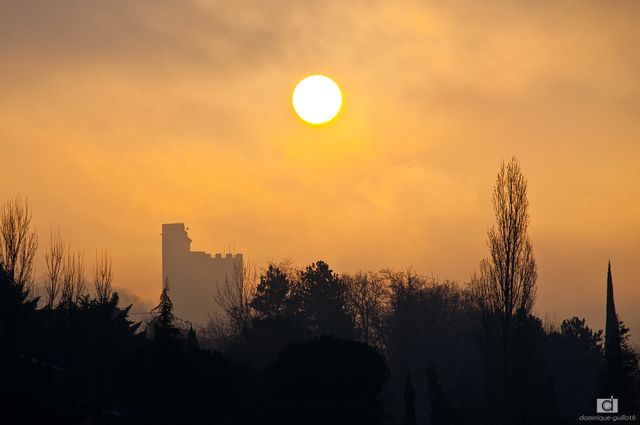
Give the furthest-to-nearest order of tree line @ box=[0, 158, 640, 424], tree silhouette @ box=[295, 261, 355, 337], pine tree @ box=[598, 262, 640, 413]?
tree silhouette @ box=[295, 261, 355, 337] < pine tree @ box=[598, 262, 640, 413] < tree line @ box=[0, 158, 640, 424]

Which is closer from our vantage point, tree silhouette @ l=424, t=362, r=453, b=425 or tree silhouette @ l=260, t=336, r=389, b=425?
tree silhouette @ l=260, t=336, r=389, b=425

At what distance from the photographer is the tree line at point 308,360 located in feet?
125

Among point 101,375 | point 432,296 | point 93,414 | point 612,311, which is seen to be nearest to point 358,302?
point 432,296

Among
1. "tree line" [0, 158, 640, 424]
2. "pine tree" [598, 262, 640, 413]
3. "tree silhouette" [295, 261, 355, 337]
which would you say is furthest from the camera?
"tree silhouette" [295, 261, 355, 337]

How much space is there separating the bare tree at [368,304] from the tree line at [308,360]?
45 cm

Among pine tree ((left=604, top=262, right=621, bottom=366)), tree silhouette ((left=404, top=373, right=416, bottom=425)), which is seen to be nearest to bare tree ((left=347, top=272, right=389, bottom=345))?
pine tree ((left=604, top=262, right=621, bottom=366))

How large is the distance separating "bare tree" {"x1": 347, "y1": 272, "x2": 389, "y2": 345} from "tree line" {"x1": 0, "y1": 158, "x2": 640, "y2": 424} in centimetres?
45

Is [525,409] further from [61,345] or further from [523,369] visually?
[61,345]

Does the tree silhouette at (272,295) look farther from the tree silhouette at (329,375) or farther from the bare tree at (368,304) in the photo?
the tree silhouette at (329,375)

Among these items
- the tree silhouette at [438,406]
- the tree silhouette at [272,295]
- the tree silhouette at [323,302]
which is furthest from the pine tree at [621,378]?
the tree silhouette at [272,295]

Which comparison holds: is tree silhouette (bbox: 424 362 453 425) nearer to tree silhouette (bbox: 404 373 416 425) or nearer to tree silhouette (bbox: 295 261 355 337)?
tree silhouette (bbox: 404 373 416 425)

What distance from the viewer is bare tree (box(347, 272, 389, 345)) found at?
87.2 meters

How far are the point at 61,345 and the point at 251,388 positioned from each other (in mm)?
13396

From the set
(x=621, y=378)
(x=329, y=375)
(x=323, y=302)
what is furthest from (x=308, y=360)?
(x=323, y=302)
